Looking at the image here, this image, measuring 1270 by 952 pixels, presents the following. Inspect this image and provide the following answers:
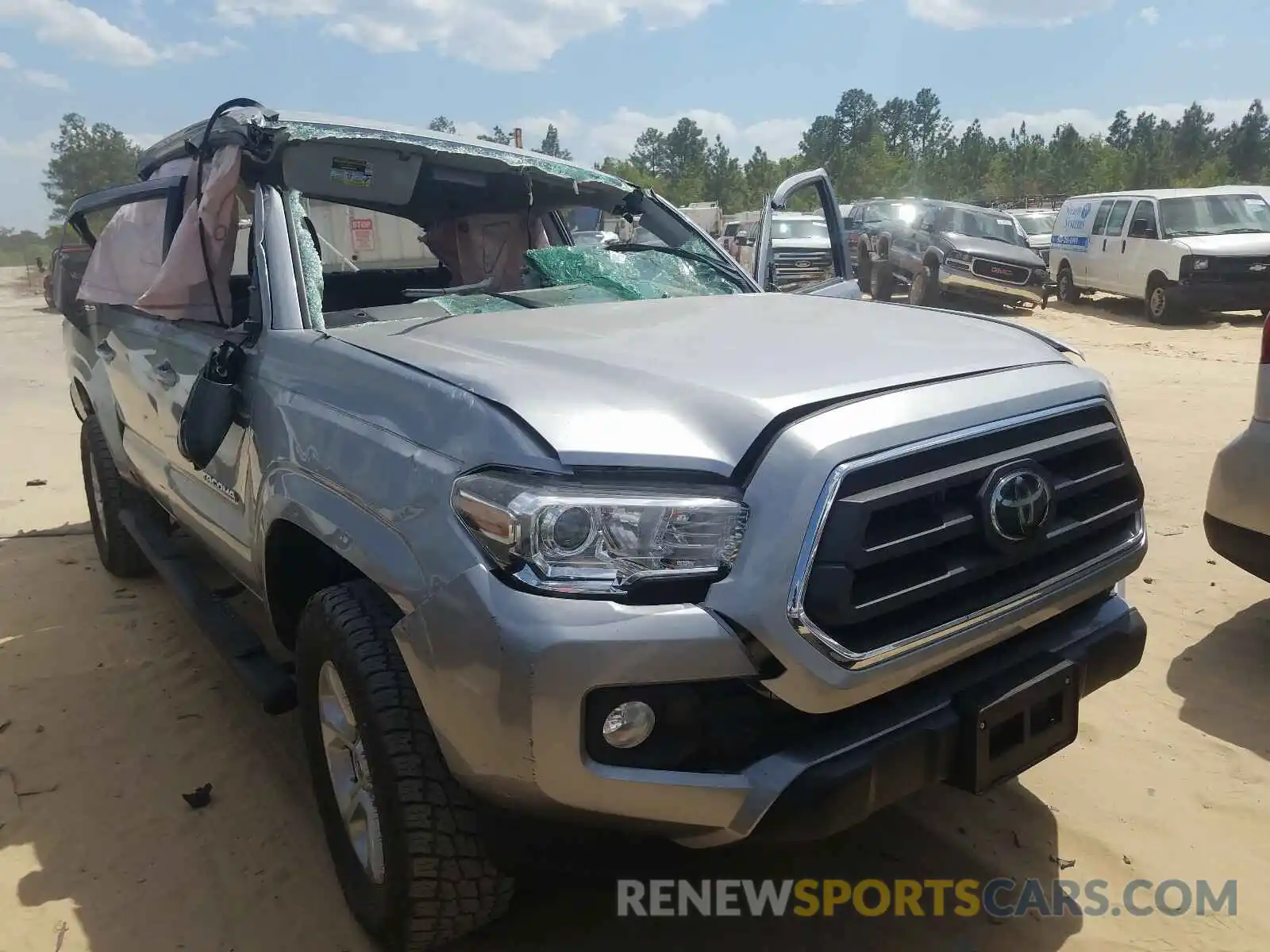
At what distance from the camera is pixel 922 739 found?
1.96 metres

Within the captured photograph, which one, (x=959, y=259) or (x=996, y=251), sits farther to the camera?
(x=996, y=251)

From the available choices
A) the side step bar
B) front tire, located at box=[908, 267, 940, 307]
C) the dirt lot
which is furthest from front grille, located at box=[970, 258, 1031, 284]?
the side step bar

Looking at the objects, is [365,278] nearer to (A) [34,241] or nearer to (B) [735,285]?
(B) [735,285]

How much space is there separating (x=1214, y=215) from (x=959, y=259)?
3.61 meters

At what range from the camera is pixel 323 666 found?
2.39 m

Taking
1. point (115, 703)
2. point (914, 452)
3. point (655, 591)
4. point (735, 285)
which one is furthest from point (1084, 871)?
point (115, 703)

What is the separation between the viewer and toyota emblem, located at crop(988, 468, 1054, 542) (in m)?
2.04

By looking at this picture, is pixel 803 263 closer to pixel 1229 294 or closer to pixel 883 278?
pixel 883 278

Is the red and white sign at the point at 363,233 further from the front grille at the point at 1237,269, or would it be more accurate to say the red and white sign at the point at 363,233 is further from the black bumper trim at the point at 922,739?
the front grille at the point at 1237,269

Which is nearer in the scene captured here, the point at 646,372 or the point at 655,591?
the point at 655,591

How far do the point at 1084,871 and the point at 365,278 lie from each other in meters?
3.62

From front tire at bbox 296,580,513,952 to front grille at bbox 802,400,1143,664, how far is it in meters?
0.87

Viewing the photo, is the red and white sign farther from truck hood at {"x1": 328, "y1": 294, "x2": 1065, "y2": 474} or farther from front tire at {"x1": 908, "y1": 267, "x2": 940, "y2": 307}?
front tire at {"x1": 908, "y1": 267, "x2": 940, "y2": 307}

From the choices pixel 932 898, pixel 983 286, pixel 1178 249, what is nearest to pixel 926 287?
pixel 983 286
